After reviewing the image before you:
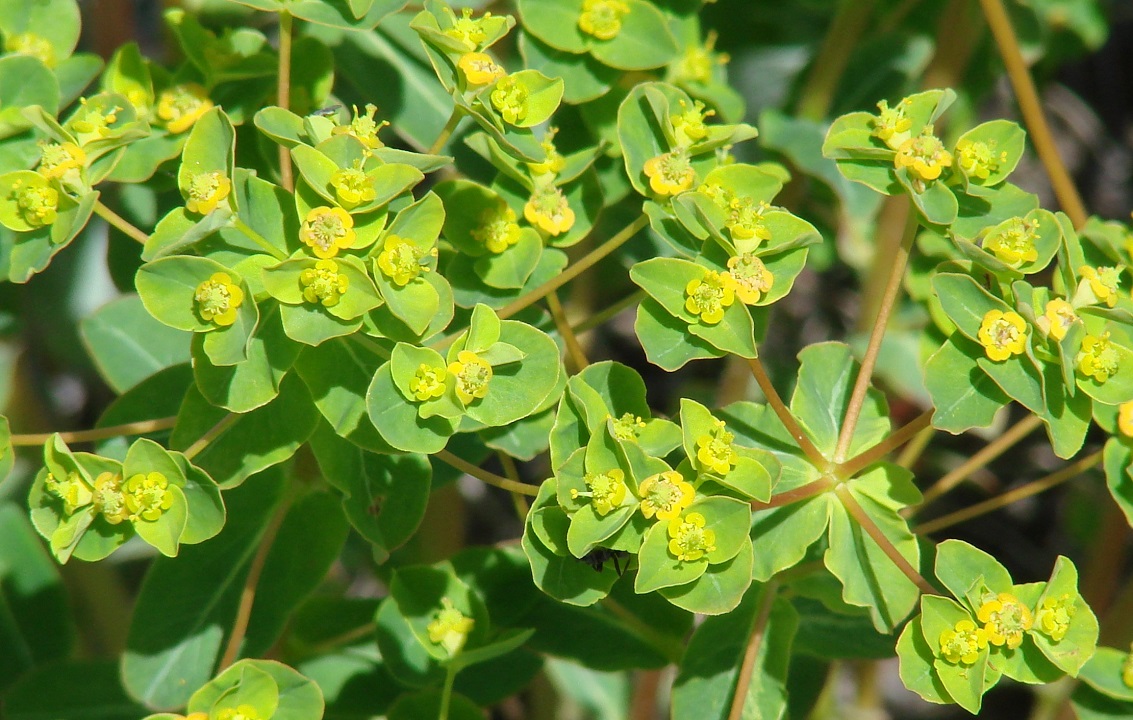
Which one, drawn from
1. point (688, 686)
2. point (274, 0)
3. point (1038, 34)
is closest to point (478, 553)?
point (688, 686)

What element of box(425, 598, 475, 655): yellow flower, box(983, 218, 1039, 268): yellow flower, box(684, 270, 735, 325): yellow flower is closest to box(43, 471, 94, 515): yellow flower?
box(425, 598, 475, 655): yellow flower

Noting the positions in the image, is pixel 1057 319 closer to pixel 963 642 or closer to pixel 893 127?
pixel 893 127

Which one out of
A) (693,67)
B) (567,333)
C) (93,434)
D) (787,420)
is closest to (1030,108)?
(693,67)

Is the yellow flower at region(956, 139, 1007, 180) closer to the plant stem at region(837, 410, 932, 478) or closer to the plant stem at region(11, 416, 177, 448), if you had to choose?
the plant stem at region(837, 410, 932, 478)

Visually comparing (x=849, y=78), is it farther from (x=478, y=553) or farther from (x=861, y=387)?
(x=478, y=553)

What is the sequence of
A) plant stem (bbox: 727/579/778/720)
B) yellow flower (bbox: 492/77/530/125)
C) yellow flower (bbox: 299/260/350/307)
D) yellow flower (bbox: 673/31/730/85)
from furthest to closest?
yellow flower (bbox: 673/31/730/85) < plant stem (bbox: 727/579/778/720) < yellow flower (bbox: 492/77/530/125) < yellow flower (bbox: 299/260/350/307)

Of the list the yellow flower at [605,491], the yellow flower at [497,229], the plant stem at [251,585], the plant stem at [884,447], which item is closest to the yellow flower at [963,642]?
the plant stem at [884,447]
